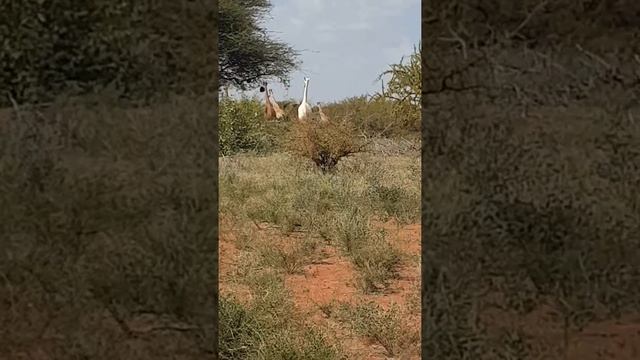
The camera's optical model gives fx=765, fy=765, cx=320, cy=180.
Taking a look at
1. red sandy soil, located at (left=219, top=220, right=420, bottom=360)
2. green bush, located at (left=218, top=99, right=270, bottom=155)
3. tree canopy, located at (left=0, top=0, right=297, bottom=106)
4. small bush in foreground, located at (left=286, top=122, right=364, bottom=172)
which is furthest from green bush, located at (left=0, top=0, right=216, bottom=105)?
green bush, located at (left=218, top=99, right=270, bottom=155)

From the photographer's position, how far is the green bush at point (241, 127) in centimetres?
1226

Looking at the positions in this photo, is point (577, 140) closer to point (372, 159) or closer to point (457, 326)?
point (457, 326)

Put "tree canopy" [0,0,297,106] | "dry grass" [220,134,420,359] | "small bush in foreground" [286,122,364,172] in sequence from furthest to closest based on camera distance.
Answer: "small bush in foreground" [286,122,364,172] < "dry grass" [220,134,420,359] < "tree canopy" [0,0,297,106]

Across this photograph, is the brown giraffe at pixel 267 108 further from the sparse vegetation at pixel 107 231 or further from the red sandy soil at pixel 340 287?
the sparse vegetation at pixel 107 231

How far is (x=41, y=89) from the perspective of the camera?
4.31 feet

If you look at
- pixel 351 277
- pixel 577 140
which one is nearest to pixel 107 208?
pixel 577 140

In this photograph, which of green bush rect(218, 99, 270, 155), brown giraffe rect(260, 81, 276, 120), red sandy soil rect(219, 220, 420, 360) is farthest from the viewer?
brown giraffe rect(260, 81, 276, 120)

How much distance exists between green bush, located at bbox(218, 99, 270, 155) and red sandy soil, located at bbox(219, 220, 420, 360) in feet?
19.1

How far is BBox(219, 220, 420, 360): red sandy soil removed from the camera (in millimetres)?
3959

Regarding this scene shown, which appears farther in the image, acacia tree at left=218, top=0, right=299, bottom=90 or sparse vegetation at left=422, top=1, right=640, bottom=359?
acacia tree at left=218, top=0, right=299, bottom=90

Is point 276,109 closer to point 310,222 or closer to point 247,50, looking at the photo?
point 247,50

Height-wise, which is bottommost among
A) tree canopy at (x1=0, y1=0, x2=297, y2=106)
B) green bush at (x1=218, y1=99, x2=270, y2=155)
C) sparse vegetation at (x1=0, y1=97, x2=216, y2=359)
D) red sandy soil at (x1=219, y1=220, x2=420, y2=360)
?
red sandy soil at (x1=219, y1=220, x2=420, y2=360)

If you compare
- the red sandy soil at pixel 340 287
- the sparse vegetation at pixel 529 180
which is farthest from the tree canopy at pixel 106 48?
the red sandy soil at pixel 340 287

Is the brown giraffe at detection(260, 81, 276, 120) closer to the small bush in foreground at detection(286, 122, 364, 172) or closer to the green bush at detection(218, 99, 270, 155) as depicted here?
the green bush at detection(218, 99, 270, 155)
